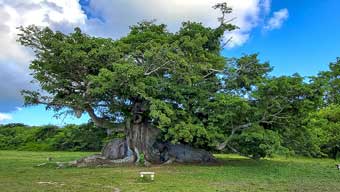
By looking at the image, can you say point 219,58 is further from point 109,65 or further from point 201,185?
point 201,185

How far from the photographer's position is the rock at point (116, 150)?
87.7ft

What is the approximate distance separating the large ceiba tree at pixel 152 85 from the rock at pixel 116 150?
0.17m

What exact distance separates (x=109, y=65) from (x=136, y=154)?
608 cm

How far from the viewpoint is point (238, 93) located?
1040 inches

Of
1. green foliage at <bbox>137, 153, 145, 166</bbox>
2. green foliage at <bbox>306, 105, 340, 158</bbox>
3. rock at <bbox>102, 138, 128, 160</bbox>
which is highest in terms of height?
green foliage at <bbox>306, 105, 340, 158</bbox>

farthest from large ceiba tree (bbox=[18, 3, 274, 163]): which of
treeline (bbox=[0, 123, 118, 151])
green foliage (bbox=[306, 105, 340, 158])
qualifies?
treeline (bbox=[0, 123, 118, 151])

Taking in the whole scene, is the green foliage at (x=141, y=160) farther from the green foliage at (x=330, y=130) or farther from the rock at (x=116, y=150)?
the green foliage at (x=330, y=130)

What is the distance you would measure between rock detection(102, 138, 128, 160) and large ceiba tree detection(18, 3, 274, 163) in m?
0.17

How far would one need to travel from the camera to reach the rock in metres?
26.7

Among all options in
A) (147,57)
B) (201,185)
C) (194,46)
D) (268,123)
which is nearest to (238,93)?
(268,123)

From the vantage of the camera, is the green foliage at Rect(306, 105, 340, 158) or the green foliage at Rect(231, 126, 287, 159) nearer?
the green foliage at Rect(231, 126, 287, 159)

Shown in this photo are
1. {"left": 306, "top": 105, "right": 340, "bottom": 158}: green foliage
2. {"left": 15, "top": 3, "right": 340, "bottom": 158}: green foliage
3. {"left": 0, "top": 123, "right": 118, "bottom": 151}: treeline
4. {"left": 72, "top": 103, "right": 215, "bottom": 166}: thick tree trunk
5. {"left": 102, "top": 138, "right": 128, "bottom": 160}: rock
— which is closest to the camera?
{"left": 15, "top": 3, "right": 340, "bottom": 158}: green foliage

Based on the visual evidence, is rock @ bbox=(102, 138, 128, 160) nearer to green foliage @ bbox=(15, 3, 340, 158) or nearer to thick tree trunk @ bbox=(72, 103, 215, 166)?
thick tree trunk @ bbox=(72, 103, 215, 166)

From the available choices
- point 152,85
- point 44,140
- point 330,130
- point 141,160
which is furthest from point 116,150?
point 44,140
